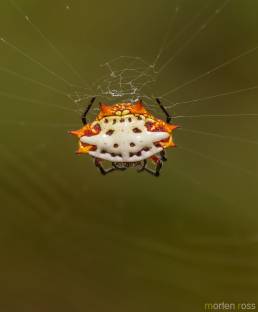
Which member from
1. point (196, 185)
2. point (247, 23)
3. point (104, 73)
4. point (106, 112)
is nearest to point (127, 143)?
point (106, 112)

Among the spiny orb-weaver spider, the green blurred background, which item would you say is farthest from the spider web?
the spiny orb-weaver spider

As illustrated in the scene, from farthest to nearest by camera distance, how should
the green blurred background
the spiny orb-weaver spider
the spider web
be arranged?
the green blurred background, the spider web, the spiny orb-weaver spider

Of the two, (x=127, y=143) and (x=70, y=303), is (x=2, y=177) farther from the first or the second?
(x=127, y=143)

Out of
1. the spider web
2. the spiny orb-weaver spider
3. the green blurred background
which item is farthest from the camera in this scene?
the green blurred background

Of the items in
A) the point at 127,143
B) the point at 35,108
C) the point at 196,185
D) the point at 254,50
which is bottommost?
the point at 127,143

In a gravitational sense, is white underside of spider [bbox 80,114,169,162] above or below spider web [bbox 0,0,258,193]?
below

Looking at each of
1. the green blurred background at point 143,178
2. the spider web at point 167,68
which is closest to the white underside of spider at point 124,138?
the spider web at point 167,68

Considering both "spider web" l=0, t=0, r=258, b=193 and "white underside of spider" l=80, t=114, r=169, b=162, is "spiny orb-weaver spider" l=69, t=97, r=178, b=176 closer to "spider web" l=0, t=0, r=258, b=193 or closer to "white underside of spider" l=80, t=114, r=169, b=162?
"white underside of spider" l=80, t=114, r=169, b=162

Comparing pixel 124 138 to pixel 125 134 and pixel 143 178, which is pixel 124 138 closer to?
pixel 125 134
